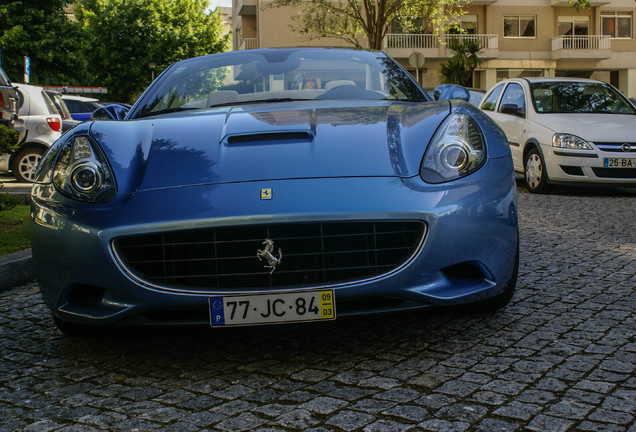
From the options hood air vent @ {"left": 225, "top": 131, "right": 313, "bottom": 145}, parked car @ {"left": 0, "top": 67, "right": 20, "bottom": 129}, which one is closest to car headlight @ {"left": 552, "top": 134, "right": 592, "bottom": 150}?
parked car @ {"left": 0, "top": 67, "right": 20, "bottom": 129}

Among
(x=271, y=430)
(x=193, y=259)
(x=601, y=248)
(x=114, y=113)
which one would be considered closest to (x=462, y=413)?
(x=271, y=430)

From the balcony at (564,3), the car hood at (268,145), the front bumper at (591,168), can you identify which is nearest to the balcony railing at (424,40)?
the balcony at (564,3)

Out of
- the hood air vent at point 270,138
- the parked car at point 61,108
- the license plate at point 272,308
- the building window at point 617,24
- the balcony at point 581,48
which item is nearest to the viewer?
the license plate at point 272,308

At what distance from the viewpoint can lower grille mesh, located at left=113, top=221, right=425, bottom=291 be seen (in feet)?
9.53

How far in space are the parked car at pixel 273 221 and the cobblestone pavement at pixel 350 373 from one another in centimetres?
24

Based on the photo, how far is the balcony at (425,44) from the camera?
134 feet

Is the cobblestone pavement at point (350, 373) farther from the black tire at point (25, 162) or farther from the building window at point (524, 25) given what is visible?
the building window at point (524, 25)

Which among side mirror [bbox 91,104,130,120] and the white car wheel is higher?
side mirror [bbox 91,104,130,120]

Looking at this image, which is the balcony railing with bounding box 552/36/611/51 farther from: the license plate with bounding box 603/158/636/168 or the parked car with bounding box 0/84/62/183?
the license plate with bounding box 603/158/636/168

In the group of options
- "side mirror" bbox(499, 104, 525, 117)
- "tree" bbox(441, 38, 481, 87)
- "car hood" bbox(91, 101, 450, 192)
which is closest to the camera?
"car hood" bbox(91, 101, 450, 192)

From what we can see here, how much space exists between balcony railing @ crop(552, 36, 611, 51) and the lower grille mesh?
136 feet

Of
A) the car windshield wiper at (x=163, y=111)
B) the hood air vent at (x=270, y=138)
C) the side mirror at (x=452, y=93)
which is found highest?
the side mirror at (x=452, y=93)

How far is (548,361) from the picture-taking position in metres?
3.04

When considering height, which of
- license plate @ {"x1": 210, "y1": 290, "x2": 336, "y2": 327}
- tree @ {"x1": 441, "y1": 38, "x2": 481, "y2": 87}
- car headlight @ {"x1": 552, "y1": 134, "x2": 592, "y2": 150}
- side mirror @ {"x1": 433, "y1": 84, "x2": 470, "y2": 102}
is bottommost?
license plate @ {"x1": 210, "y1": 290, "x2": 336, "y2": 327}
